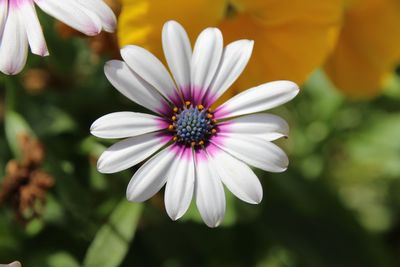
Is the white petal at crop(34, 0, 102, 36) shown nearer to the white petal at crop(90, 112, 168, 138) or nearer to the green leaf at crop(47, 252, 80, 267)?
the white petal at crop(90, 112, 168, 138)

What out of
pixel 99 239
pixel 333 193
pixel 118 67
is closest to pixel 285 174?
pixel 333 193

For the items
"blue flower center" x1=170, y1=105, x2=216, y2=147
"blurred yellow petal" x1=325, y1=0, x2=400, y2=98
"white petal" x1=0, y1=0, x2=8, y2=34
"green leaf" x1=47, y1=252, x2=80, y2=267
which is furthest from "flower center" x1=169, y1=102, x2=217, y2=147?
"blurred yellow petal" x1=325, y1=0, x2=400, y2=98

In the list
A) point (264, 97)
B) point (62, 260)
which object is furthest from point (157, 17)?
point (62, 260)

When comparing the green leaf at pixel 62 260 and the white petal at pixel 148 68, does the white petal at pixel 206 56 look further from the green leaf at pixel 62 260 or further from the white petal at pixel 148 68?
the green leaf at pixel 62 260

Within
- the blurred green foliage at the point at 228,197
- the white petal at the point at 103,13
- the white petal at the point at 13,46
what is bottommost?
the blurred green foliage at the point at 228,197

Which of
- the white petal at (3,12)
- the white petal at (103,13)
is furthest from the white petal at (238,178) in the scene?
the white petal at (3,12)

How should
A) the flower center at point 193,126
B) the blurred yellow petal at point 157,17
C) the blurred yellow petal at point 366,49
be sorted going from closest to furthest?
1. the flower center at point 193,126
2. the blurred yellow petal at point 157,17
3. the blurred yellow petal at point 366,49

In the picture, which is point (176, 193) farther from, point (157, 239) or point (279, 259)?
point (279, 259)

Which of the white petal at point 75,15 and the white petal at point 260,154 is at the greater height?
the white petal at point 75,15
